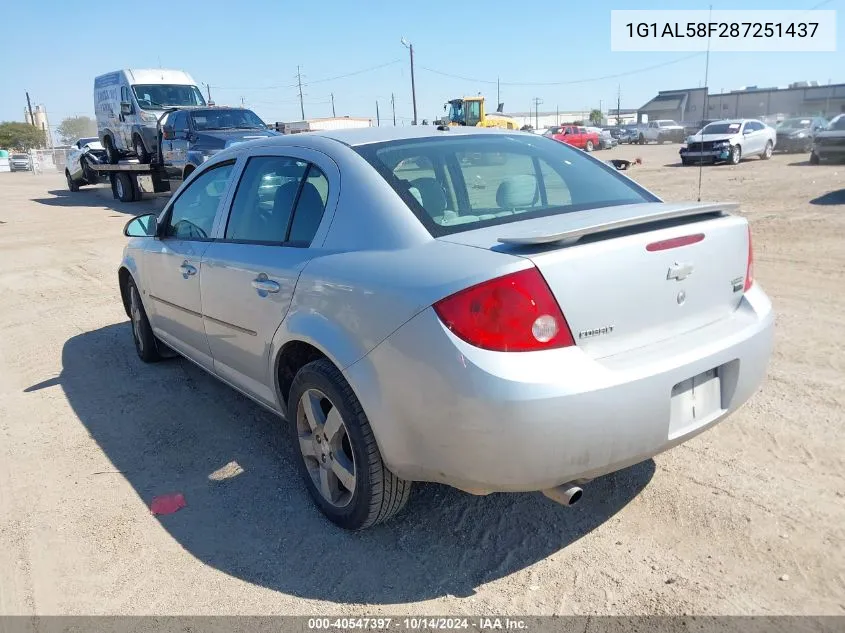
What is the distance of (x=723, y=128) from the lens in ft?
79.7

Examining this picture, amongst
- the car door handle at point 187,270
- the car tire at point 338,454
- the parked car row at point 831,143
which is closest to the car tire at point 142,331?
the car door handle at point 187,270

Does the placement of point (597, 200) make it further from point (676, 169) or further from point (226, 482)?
point (676, 169)

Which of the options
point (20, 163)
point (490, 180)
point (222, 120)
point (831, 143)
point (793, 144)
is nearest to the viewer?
point (490, 180)

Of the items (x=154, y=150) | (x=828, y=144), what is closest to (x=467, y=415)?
(x=154, y=150)

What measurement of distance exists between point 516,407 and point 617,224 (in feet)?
2.56

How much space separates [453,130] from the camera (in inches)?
140

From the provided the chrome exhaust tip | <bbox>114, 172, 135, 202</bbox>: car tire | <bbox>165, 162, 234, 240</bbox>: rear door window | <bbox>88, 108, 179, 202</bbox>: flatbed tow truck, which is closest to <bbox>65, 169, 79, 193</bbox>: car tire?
<bbox>88, 108, 179, 202</bbox>: flatbed tow truck

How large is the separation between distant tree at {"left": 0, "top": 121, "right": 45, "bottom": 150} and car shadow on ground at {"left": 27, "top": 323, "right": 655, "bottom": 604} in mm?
93962

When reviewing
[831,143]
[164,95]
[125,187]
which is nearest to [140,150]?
[164,95]

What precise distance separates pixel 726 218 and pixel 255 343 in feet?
7.47

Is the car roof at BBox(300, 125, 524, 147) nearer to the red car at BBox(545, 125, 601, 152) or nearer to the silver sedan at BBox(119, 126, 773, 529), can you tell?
the silver sedan at BBox(119, 126, 773, 529)

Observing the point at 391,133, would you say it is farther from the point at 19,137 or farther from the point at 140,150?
the point at 19,137

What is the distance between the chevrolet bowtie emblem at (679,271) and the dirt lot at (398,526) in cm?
110

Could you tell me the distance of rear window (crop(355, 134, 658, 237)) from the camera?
9.30 ft
